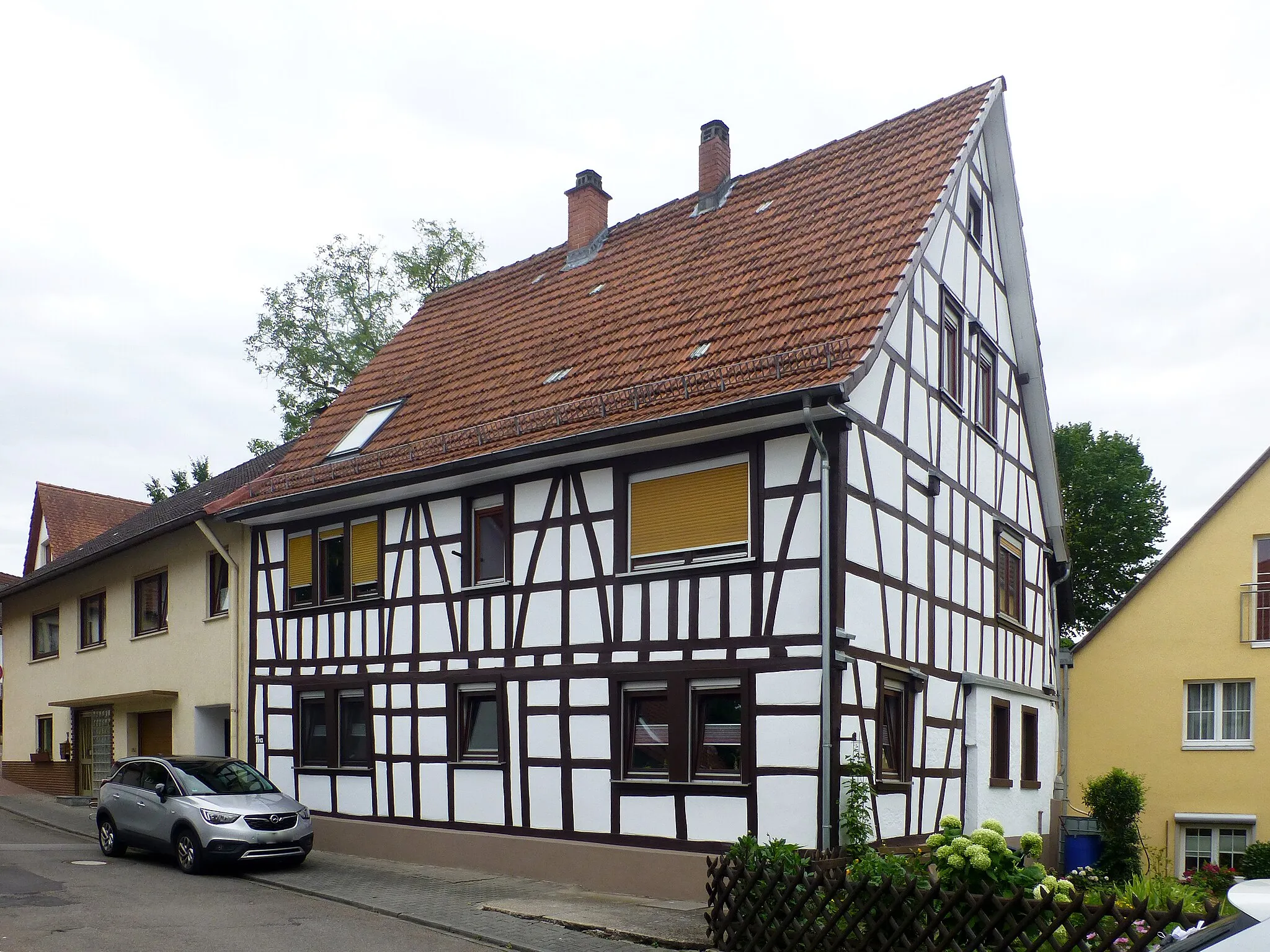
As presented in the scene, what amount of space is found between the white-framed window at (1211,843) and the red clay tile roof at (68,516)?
93.9 ft

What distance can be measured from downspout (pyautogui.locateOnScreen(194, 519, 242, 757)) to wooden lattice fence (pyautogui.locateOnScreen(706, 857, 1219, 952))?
1117cm

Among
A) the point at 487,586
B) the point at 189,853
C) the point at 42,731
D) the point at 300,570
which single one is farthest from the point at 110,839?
the point at 42,731

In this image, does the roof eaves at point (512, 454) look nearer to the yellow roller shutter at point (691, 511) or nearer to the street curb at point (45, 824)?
the yellow roller shutter at point (691, 511)

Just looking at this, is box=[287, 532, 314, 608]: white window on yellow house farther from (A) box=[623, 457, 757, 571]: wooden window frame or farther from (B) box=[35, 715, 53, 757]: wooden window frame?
(B) box=[35, 715, 53, 757]: wooden window frame

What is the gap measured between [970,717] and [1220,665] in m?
8.98

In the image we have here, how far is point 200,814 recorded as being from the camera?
49.9ft

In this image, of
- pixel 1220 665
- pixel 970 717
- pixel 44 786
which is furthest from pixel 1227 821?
pixel 44 786

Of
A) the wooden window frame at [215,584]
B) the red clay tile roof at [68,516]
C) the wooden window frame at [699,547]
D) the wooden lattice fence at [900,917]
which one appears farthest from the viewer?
the red clay tile roof at [68,516]

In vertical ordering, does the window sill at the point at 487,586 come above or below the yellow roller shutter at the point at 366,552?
below

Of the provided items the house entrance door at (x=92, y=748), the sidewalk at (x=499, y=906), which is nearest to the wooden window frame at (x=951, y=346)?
the sidewalk at (x=499, y=906)

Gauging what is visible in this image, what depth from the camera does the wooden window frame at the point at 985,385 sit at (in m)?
17.9

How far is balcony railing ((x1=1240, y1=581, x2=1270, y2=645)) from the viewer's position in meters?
22.5

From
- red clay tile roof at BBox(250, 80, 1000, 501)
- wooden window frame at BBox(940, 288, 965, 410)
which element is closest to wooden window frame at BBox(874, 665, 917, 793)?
red clay tile roof at BBox(250, 80, 1000, 501)

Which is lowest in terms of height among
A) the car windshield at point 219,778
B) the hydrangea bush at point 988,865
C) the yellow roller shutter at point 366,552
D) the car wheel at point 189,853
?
the car wheel at point 189,853
